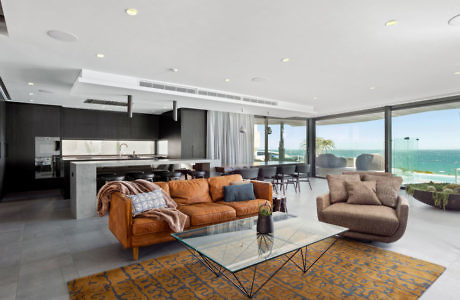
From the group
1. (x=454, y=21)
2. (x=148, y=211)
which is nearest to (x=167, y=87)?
(x=148, y=211)

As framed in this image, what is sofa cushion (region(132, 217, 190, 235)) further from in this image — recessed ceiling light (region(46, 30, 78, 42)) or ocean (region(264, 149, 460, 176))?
ocean (region(264, 149, 460, 176))

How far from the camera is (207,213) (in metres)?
3.44

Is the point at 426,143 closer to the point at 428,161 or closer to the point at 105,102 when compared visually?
the point at 428,161

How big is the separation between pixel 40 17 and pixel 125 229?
8.11 ft

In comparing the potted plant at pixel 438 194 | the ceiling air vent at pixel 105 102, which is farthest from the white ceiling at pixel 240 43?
the potted plant at pixel 438 194

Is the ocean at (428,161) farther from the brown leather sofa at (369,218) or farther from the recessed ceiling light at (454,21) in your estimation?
the recessed ceiling light at (454,21)

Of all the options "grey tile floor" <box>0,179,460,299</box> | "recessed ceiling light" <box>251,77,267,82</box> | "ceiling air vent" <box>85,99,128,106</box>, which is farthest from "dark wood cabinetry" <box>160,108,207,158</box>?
"grey tile floor" <box>0,179,460,299</box>

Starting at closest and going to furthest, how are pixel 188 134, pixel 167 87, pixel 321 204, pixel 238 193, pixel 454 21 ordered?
pixel 454 21, pixel 321 204, pixel 238 193, pixel 167 87, pixel 188 134

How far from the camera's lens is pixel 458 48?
3705 millimetres

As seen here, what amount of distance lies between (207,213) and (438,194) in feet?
15.8

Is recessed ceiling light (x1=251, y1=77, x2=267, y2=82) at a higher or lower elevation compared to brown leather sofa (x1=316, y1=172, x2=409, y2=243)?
higher

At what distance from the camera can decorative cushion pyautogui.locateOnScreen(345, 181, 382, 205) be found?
12.3 feet

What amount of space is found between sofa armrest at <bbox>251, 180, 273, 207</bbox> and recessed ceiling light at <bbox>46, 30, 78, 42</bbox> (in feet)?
11.0

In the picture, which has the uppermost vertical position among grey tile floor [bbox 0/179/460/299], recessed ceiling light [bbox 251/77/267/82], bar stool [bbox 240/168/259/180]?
recessed ceiling light [bbox 251/77/267/82]
